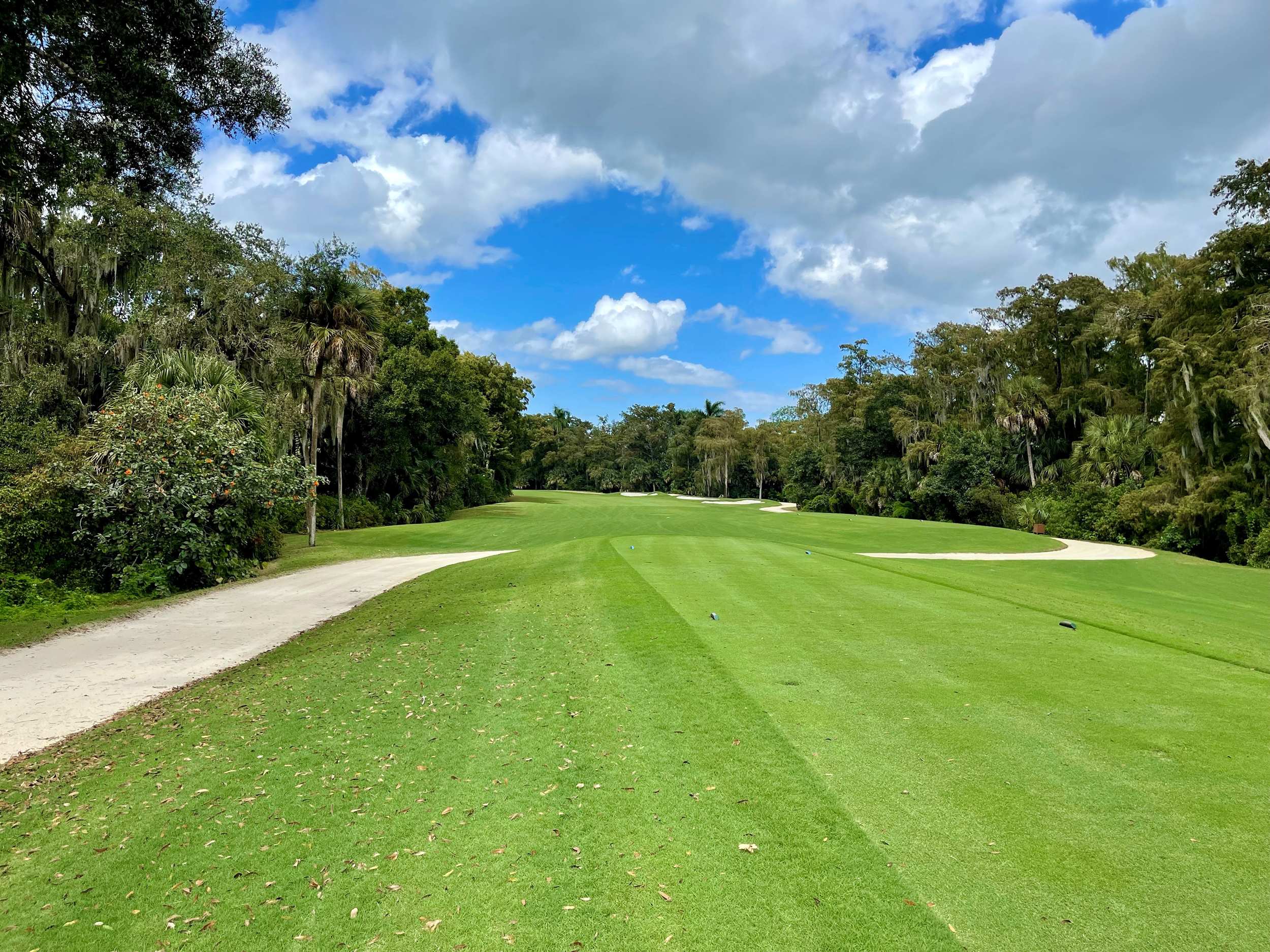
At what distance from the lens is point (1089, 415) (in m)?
34.7

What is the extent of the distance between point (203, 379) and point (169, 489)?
431 centimetres

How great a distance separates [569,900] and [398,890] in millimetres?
871

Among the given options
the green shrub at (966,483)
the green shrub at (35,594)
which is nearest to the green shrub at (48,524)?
the green shrub at (35,594)

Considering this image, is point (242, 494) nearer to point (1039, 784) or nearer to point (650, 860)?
point (650, 860)

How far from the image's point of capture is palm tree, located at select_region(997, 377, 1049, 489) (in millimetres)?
35938

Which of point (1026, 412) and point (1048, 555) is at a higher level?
point (1026, 412)

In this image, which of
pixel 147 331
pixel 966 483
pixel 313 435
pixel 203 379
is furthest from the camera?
pixel 966 483

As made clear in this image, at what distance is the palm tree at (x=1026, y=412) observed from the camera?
35.9 m

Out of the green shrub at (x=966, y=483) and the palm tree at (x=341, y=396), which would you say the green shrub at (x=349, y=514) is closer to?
the palm tree at (x=341, y=396)

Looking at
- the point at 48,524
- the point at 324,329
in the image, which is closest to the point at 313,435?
the point at 324,329

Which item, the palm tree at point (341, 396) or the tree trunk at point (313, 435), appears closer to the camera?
the tree trunk at point (313, 435)

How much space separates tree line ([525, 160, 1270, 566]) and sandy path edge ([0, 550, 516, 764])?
28.7 meters

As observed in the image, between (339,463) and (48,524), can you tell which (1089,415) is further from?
(48,524)

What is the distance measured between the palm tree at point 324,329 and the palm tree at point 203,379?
16.1ft
